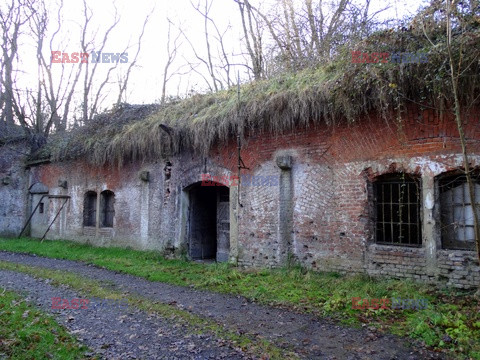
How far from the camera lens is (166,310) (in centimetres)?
540

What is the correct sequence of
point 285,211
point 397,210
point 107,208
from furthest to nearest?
point 107,208
point 285,211
point 397,210

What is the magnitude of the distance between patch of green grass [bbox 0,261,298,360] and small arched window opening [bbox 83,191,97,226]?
412 cm

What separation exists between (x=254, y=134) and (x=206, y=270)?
3199 mm

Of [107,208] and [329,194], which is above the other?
[329,194]

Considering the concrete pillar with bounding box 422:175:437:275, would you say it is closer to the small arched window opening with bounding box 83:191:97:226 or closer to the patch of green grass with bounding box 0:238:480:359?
the patch of green grass with bounding box 0:238:480:359

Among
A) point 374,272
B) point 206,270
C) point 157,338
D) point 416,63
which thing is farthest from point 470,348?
point 206,270

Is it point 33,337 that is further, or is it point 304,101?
point 304,101

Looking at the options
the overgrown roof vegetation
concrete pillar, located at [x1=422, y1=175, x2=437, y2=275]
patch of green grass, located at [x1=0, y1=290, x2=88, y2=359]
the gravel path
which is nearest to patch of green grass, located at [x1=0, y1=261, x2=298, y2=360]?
the gravel path

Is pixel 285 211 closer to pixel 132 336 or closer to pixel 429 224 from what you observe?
pixel 429 224

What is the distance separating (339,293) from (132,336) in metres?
3.18

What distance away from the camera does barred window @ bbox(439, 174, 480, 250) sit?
593 centimetres

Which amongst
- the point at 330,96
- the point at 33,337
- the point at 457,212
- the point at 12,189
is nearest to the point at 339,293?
the point at 457,212

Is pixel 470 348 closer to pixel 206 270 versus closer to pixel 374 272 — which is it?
pixel 374 272

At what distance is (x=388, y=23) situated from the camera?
703cm
